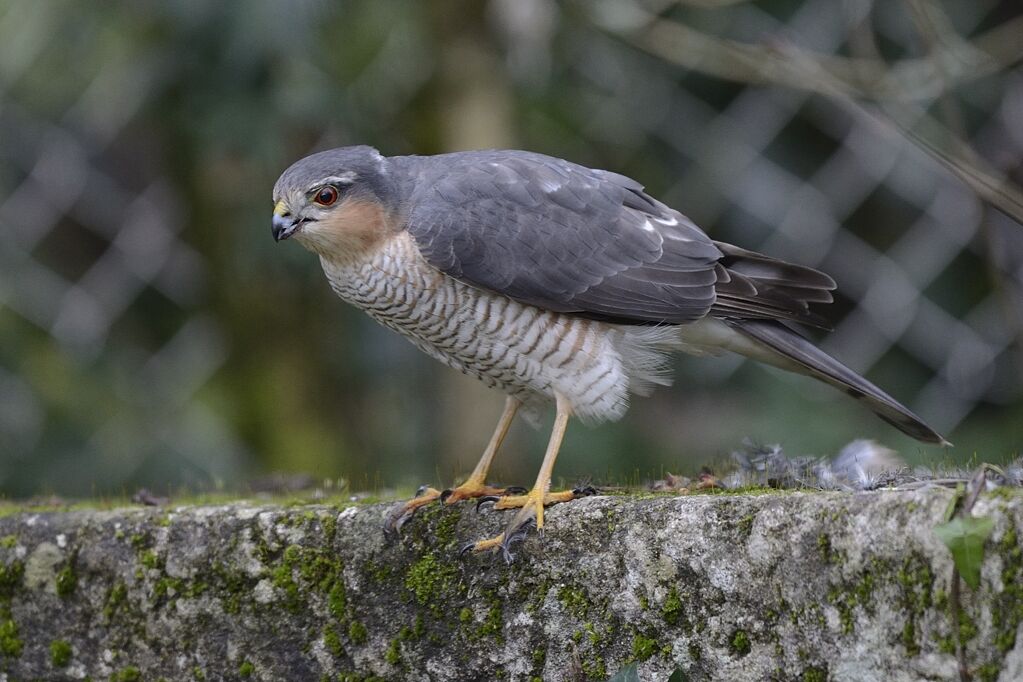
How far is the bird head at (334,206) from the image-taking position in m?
3.26

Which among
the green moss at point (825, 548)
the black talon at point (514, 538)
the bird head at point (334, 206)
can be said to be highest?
the bird head at point (334, 206)

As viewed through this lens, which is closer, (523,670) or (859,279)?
(523,670)

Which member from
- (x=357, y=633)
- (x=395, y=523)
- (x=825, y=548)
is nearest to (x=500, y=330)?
(x=395, y=523)

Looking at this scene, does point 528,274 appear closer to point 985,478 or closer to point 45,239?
point 985,478

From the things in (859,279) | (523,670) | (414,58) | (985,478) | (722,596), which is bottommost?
(523,670)

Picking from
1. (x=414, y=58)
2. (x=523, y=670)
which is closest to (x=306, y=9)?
(x=414, y=58)

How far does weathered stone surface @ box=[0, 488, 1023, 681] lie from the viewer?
200cm

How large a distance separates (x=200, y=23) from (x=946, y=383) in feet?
14.5

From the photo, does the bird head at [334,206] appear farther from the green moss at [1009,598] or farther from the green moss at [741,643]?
the green moss at [1009,598]

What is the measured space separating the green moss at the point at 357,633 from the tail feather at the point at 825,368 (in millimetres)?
1420

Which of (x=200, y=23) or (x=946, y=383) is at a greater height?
(x=946, y=383)

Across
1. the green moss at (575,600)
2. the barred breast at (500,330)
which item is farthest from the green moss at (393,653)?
the barred breast at (500,330)

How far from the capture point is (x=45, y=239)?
673 centimetres

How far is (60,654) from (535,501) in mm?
1167
